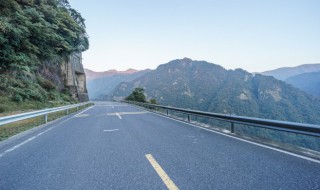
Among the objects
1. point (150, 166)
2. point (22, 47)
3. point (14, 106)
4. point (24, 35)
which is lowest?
point (150, 166)

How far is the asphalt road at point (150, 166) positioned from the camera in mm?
3162

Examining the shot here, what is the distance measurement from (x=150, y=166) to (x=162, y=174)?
49 centimetres

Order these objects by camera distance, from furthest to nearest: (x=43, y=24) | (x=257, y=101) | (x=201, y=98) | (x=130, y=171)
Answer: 1. (x=201, y=98)
2. (x=257, y=101)
3. (x=43, y=24)
4. (x=130, y=171)

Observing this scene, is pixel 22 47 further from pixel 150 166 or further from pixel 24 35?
pixel 150 166

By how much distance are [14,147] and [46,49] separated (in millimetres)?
18683

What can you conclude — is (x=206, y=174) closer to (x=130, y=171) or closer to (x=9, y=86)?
(x=130, y=171)

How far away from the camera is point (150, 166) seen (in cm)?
395

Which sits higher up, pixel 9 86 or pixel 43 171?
pixel 9 86

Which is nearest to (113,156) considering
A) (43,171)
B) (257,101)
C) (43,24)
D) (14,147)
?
(43,171)

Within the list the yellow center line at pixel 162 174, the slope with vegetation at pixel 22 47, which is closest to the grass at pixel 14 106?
the slope with vegetation at pixel 22 47

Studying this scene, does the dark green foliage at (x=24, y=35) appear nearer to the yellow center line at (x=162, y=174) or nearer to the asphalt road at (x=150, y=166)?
the asphalt road at (x=150, y=166)

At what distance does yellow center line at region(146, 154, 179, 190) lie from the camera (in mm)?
3030

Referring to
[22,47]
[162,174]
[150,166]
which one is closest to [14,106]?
[22,47]

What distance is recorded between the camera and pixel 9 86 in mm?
16797
